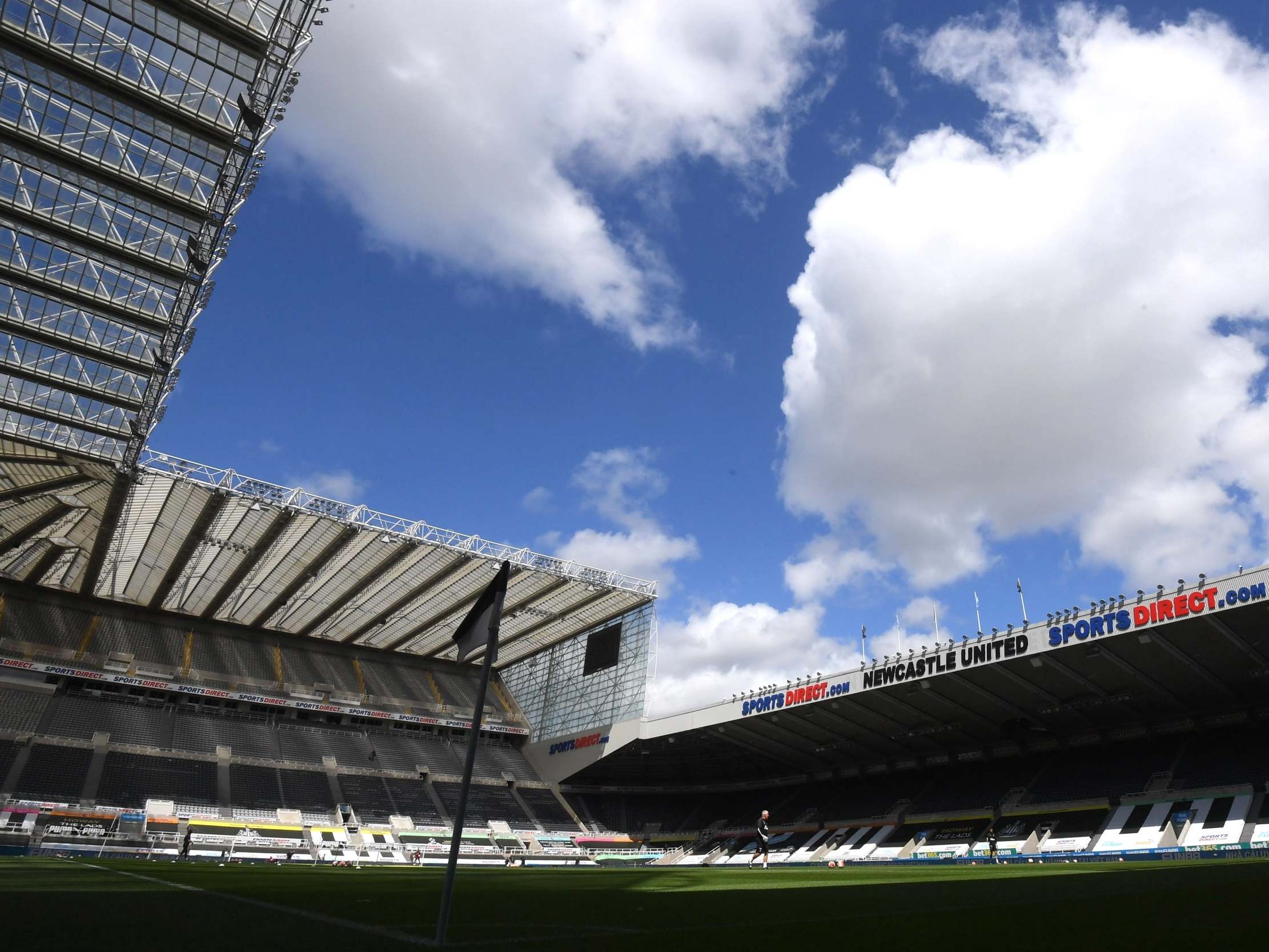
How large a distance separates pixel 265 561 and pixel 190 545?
4.19m

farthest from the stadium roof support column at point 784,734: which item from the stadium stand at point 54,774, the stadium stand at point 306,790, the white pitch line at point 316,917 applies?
the white pitch line at point 316,917

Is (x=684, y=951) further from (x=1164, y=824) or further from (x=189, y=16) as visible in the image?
(x=1164, y=824)

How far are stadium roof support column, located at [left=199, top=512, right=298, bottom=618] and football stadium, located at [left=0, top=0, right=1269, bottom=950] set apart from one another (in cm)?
32

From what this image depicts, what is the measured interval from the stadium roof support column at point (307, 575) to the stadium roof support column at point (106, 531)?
10248 millimetres

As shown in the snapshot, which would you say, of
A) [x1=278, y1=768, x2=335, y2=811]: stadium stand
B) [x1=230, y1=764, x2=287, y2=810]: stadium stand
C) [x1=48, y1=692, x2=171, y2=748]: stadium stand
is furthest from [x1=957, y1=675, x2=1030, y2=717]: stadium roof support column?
[x1=48, y1=692, x2=171, y2=748]: stadium stand

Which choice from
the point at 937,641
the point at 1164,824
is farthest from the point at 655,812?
the point at 1164,824

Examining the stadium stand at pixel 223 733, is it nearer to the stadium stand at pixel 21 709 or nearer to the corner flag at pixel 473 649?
the stadium stand at pixel 21 709

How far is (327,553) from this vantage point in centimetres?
4544

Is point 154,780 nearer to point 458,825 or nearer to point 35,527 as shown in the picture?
point 35,527

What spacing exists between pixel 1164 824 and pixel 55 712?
59.5 meters

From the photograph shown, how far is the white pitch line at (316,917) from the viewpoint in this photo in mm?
6234

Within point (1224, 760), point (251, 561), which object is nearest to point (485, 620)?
point (1224, 760)

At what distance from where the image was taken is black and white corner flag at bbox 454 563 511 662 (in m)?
6.34

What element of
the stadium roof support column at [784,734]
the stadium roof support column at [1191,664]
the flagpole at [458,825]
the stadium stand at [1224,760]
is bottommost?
the flagpole at [458,825]
